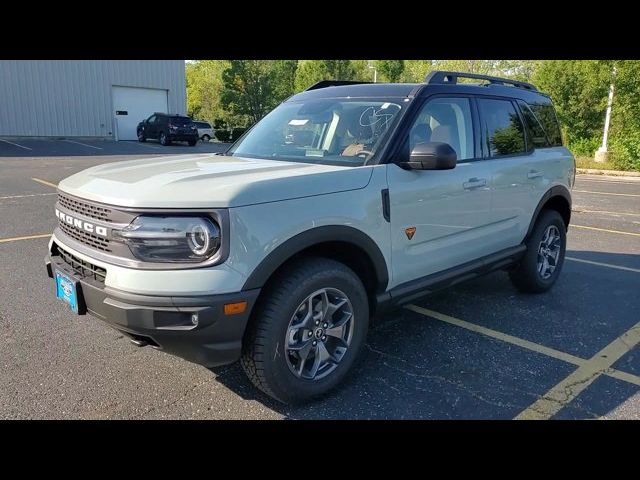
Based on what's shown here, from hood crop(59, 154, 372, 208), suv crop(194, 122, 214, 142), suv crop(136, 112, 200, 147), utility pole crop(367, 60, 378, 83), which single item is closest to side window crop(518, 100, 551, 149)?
hood crop(59, 154, 372, 208)

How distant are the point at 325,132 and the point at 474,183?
3.96 ft

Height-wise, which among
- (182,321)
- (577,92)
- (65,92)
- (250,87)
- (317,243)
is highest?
(250,87)

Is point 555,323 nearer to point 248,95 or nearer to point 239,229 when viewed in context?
point 239,229

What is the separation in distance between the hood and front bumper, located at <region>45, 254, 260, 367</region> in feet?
1.49

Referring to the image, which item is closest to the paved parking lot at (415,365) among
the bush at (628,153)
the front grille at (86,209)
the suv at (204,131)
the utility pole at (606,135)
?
the front grille at (86,209)

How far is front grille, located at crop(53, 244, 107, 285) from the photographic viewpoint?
8.56 ft

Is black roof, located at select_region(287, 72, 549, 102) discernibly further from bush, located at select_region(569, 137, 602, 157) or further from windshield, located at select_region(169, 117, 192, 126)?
windshield, located at select_region(169, 117, 192, 126)

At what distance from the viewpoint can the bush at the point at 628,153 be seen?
19094 millimetres

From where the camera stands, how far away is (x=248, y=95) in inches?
1738

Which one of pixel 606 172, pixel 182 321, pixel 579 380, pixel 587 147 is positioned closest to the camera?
pixel 182 321

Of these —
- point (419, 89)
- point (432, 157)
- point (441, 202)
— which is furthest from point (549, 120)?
point (432, 157)

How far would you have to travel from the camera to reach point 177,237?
2416 millimetres

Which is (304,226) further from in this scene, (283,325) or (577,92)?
(577,92)

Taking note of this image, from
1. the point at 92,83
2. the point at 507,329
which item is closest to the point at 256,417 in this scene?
the point at 507,329
